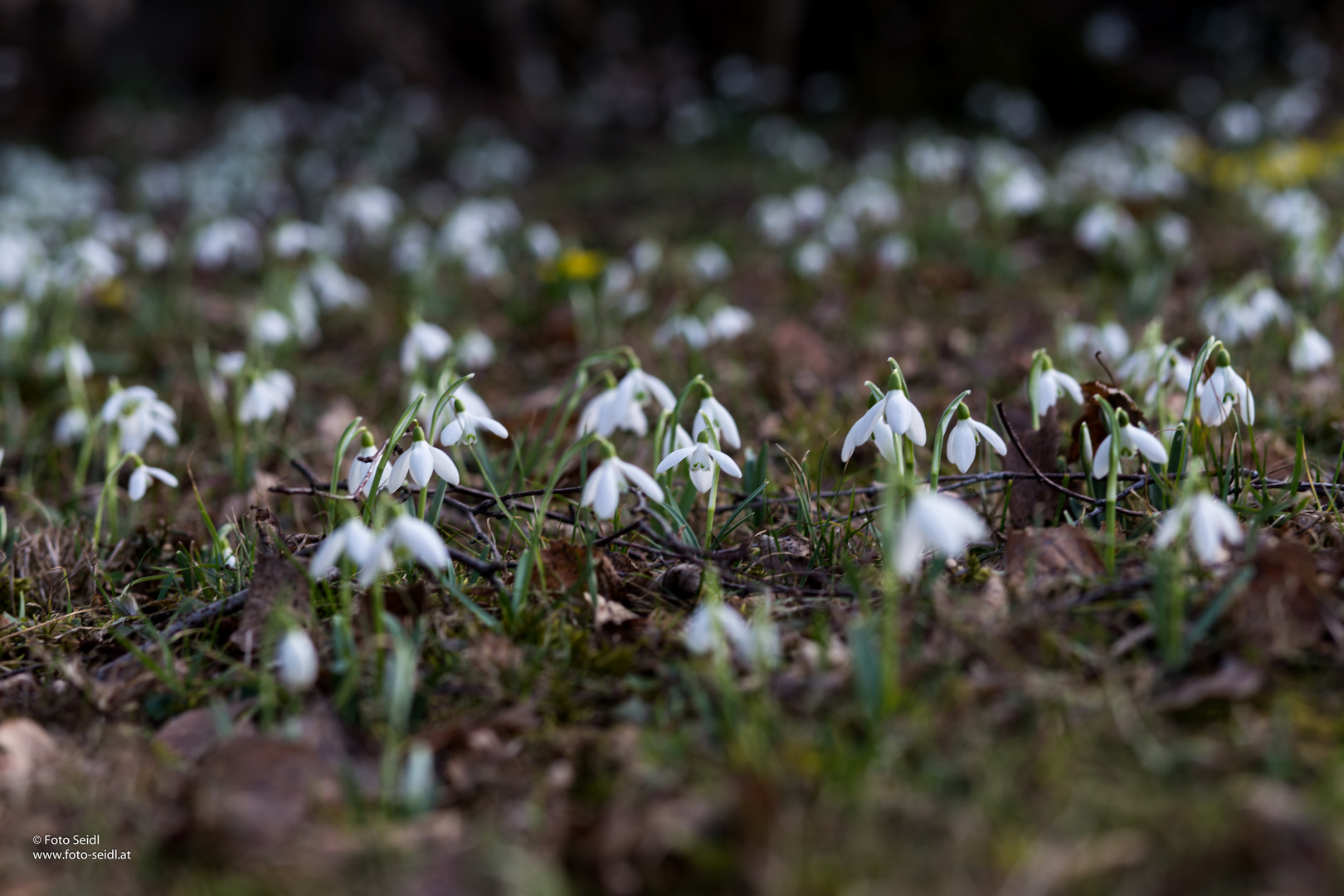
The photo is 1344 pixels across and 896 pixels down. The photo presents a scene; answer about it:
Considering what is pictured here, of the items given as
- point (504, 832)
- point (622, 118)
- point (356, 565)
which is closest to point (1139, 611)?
point (504, 832)

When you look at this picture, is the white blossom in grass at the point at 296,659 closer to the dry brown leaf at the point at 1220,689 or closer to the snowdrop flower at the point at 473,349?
the dry brown leaf at the point at 1220,689

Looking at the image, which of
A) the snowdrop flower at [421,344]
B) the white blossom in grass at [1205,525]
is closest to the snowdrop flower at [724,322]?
the snowdrop flower at [421,344]

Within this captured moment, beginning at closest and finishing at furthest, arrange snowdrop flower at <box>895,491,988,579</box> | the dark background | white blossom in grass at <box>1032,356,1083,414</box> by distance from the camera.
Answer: snowdrop flower at <box>895,491,988,579</box> < white blossom in grass at <box>1032,356,1083,414</box> < the dark background

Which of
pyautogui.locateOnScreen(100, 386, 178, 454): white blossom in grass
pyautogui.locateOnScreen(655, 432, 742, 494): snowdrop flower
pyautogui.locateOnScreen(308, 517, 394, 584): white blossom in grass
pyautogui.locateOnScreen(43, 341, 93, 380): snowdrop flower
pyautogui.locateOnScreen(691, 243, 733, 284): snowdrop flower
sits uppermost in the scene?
pyautogui.locateOnScreen(691, 243, 733, 284): snowdrop flower

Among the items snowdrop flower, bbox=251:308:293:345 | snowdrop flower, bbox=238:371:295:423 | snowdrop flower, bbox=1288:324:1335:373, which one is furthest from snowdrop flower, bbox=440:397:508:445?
snowdrop flower, bbox=1288:324:1335:373

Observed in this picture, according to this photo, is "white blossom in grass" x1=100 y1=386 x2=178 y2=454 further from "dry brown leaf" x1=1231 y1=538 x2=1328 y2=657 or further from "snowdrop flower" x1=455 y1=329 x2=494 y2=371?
"dry brown leaf" x1=1231 y1=538 x2=1328 y2=657
